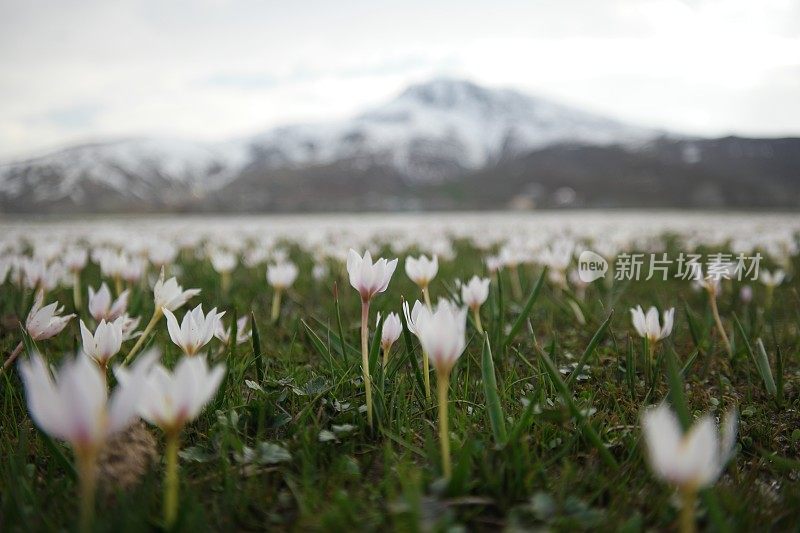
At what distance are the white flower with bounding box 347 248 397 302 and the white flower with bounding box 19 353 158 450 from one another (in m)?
0.82

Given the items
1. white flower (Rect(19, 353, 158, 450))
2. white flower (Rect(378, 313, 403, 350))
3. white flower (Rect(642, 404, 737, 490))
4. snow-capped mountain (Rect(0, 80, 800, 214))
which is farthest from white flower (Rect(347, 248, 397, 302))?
snow-capped mountain (Rect(0, 80, 800, 214))

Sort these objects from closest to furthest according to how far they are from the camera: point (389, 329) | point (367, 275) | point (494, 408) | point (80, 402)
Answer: point (80, 402)
point (494, 408)
point (367, 275)
point (389, 329)

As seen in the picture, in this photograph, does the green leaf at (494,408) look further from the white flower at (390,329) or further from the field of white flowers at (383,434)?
the white flower at (390,329)

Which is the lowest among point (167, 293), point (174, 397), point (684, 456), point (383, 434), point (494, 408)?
point (383, 434)

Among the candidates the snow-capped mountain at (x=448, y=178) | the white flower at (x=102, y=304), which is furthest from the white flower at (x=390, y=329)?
the snow-capped mountain at (x=448, y=178)

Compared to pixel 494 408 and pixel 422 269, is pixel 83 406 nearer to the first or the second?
pixel 494 408

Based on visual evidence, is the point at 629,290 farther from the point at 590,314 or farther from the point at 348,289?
the point at 348,289

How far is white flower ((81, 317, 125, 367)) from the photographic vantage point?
144 centimetres

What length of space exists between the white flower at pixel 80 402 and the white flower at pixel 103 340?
59cm

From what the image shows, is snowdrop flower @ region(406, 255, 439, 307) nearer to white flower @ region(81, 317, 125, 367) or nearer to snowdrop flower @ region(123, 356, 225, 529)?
white flower @ region(81, 317, 125, 367)

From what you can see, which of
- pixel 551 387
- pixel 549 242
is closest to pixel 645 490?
pixel 551 387

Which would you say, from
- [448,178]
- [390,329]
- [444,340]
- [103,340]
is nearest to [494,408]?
[444,340]

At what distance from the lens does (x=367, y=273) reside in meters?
1.66

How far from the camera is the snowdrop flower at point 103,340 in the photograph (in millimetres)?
1440
